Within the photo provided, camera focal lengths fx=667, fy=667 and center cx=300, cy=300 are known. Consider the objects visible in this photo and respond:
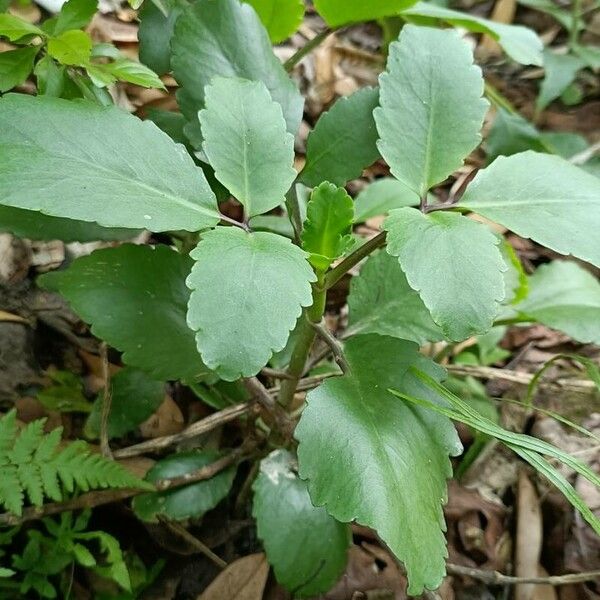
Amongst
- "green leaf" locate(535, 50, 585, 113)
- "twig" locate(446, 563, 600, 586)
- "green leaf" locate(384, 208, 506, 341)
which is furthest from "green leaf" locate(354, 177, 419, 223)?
"green leaf" locate(535, 50, 585, 113)

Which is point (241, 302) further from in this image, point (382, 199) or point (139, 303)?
point (382, 199)

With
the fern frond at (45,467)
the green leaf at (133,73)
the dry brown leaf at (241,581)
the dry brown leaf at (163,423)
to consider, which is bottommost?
the dry brown leaf at (241,581)

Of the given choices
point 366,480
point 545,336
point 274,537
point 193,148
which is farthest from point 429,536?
point 545,336

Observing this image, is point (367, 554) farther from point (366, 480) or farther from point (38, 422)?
point (38, 422)

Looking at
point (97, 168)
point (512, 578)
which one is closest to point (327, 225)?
point (97, 168)

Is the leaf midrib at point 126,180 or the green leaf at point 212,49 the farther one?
the green leaf at point 212,49

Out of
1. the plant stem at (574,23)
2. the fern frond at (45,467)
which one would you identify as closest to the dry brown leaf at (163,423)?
the fern frond at (45,467)

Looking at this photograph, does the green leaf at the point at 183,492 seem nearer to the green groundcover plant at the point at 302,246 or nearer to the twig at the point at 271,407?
the green groundcover plant at the point at 302,246

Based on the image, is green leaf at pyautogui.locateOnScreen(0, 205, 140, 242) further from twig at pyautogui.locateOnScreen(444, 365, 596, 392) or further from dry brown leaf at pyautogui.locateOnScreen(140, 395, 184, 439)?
twig at pyautogui.locateOnScreen(444, 365, 596, 392)
